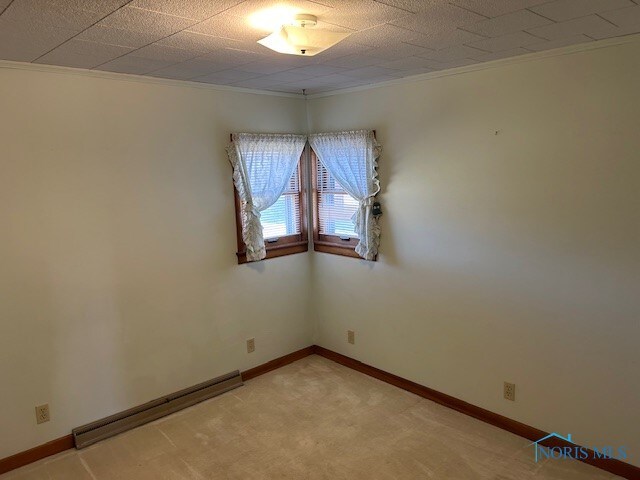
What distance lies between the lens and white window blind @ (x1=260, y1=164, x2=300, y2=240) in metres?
4.12

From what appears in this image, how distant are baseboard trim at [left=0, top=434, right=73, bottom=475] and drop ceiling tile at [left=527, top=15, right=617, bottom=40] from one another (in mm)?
3691

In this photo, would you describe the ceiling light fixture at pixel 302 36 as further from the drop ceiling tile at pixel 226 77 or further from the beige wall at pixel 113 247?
the beige wall at pixel 113 247

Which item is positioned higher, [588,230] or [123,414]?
[588,230]

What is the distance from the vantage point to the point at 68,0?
1692mm

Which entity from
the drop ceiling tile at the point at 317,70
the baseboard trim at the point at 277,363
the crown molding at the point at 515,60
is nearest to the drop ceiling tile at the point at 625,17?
the crown molding at the point at 515,60

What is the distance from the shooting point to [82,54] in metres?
2.53

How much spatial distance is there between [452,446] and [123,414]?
230cm

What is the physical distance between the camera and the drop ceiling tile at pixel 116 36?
81.8 inches

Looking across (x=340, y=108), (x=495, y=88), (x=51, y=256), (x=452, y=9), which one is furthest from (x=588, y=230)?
(x=51, y=256)

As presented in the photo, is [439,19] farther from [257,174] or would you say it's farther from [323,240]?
[323,240]

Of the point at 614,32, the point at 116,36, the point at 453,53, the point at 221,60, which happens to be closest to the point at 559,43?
the point at 614,32

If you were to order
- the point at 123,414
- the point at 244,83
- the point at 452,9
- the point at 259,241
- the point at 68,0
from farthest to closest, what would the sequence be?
the point at 259,241
the point at 244,83
the point at 123,414
the point at 452,9
the point at 68,0

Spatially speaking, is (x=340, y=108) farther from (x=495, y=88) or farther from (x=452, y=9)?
(x=452, y=9)

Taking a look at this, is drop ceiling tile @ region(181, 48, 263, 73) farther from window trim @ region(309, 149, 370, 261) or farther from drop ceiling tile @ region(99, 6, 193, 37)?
window trim @ region(309, 149, 370, 261)
